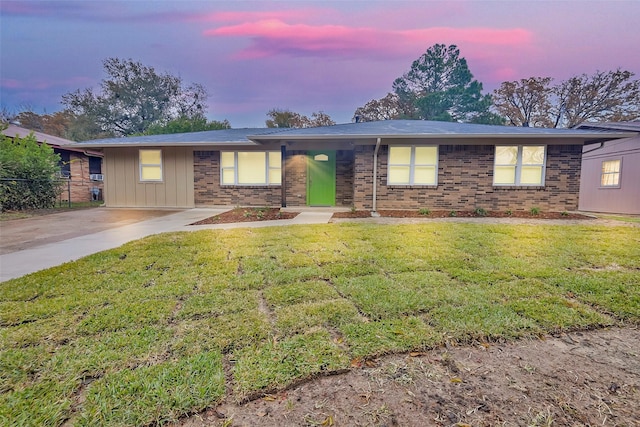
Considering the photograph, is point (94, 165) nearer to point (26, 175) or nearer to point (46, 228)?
Result: point (26, 175)

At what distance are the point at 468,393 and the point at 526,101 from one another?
2959cm

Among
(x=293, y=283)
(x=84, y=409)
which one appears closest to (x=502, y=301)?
(x=293, y=283)

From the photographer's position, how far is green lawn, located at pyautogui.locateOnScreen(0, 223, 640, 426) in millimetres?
1649

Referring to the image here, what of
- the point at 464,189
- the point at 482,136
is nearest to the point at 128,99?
the point at 464,189

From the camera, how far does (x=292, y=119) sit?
3041 cm

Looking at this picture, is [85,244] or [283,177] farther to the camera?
[283,177]

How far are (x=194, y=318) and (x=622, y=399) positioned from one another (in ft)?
8.71

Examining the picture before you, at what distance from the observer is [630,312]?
258cm

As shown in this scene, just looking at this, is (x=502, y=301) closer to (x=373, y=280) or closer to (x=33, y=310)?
(x=373, y=280)

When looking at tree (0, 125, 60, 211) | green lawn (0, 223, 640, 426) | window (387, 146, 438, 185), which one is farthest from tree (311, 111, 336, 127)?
green lawn (0, 223, 640, 426)

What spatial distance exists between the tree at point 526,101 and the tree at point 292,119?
48.4ft

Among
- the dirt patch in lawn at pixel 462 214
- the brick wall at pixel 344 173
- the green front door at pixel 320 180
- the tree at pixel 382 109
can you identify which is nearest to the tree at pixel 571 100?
the tree at pixel 382 109

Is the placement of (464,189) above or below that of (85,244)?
above

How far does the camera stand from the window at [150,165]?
11844 millimetres
